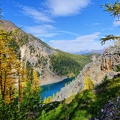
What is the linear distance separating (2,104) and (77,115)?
724 centimetres

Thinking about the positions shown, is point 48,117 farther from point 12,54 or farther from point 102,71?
point 102,71

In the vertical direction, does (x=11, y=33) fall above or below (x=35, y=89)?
above

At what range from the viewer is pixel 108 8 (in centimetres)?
1738

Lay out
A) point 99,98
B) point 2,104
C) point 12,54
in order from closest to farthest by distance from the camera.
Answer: point 99,98, point 2,104, point 12,54

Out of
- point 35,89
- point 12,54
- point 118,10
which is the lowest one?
point 35,89

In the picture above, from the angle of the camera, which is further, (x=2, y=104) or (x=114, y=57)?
(x=114, y=57)

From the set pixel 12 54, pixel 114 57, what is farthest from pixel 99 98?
pixel 114 57

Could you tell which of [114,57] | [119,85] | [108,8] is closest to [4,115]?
[119,85]

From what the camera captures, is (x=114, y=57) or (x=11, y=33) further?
(x=114, y=57)

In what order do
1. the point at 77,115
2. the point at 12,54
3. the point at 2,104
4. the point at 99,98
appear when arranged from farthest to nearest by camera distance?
the point at 12,54
the point at 2,104
the point at 99,98
the point at 77,115

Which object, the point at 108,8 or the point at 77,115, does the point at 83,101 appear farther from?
the point at 108,8

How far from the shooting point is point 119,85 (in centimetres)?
1286

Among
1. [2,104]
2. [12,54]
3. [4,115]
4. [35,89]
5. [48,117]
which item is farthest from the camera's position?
[35,89]

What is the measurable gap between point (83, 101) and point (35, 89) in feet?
202
